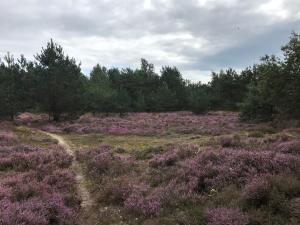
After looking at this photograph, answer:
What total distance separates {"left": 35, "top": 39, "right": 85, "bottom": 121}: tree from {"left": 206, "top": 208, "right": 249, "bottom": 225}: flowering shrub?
135ft

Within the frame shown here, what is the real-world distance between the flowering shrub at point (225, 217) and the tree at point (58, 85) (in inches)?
1625

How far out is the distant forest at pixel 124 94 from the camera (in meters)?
19.4

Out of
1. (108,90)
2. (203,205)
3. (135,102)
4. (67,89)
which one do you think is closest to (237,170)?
(203,205)

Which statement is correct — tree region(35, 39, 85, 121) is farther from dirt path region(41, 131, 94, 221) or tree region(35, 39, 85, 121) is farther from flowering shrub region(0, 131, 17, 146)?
dirt path region(41, 131, 94, 221)

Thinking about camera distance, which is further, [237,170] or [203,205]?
[237,170]

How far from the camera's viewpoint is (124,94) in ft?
208

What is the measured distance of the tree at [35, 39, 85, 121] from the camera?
48.4 metres

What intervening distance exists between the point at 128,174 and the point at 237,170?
4.98m

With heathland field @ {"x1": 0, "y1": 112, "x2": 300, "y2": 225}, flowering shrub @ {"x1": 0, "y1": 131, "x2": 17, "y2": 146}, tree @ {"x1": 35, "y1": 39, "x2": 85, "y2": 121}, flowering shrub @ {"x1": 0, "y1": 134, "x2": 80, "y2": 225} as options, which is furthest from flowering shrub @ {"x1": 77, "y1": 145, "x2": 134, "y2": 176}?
tree @ {"x1": 35, "y1": 39, "x2": 85, "y2": 121}

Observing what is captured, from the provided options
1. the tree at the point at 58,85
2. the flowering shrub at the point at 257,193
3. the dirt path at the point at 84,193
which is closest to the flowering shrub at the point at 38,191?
the dirt path at the point at 84,193

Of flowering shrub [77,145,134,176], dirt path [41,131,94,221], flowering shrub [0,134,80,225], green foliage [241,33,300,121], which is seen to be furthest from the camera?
green foliage [241,33,300,121]

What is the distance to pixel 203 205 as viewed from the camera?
10438mm

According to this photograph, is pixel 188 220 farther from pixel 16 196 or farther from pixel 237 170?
pixel 16 196

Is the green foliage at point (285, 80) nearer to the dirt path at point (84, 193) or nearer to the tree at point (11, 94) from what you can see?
the dirt path at point (84, 193)
